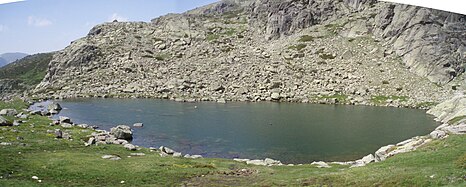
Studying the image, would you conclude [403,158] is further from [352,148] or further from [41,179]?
[41,179]

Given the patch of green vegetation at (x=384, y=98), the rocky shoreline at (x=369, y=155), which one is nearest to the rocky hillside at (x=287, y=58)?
the patch of green vegetation at (x=384, y=98)

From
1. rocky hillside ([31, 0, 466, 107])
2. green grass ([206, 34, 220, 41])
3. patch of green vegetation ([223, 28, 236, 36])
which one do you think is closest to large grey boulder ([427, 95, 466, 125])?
rocky hillside ([31, 0, 466, 107])

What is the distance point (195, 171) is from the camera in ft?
84.0

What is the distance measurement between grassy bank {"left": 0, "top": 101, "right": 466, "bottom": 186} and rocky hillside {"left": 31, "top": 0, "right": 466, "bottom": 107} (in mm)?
58307

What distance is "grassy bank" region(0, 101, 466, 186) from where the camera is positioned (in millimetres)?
18562

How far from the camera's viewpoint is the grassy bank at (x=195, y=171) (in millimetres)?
18562

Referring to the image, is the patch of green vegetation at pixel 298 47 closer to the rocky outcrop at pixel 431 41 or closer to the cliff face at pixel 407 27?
the cliff face at pixel 407 27

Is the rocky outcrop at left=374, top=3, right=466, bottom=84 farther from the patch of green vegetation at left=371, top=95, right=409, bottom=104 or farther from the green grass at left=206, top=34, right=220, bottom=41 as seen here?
the green grass at left=206, top=34, right=220, bottom=41

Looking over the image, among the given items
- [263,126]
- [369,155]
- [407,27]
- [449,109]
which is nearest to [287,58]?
[407,27]

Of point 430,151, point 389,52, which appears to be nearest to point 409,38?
point 389,52

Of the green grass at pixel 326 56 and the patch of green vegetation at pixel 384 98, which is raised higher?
the green grass at pixel 326 56

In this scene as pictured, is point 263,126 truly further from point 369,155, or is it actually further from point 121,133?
point 369,155

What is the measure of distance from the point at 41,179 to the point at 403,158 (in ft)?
69.5

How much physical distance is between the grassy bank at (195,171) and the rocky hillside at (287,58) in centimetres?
5831
